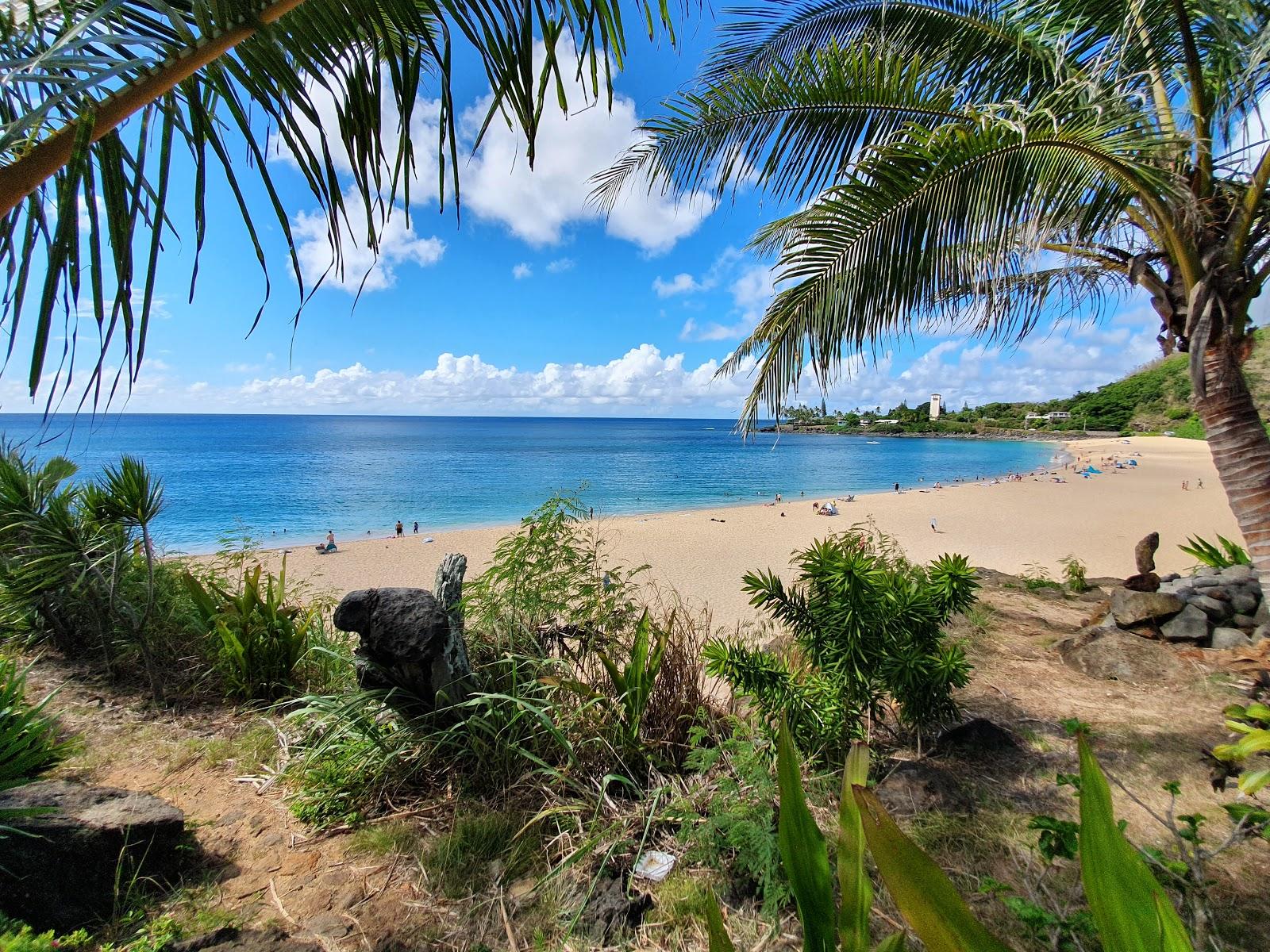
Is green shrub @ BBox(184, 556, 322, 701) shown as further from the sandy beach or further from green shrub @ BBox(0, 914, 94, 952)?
the sandy beach

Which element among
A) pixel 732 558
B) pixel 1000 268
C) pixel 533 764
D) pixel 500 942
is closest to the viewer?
pixel 500 942

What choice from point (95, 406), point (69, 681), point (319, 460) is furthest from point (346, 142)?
point (319, 460)

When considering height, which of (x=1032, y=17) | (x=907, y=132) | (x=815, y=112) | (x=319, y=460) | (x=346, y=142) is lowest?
(x=319, y=460)

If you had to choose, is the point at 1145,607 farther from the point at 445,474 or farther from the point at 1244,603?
the point at 445,474

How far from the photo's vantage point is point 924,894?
91cm

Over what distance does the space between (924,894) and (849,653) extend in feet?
4.99

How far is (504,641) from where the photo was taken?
2.99 metres

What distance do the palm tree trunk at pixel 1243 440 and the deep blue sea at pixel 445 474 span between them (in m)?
2.66

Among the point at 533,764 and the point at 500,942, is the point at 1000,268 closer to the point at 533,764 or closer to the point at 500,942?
the point at 533,764

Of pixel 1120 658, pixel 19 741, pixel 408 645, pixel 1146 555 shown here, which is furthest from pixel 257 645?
pixel 1146 555

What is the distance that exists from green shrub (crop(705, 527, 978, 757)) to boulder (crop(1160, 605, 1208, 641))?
2984mm

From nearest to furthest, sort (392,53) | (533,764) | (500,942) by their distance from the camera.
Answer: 1. (392,53)
2. (500,942)
3. (533,764)

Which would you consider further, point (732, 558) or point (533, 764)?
point (732, 558)

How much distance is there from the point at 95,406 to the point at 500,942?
1.97 metres
